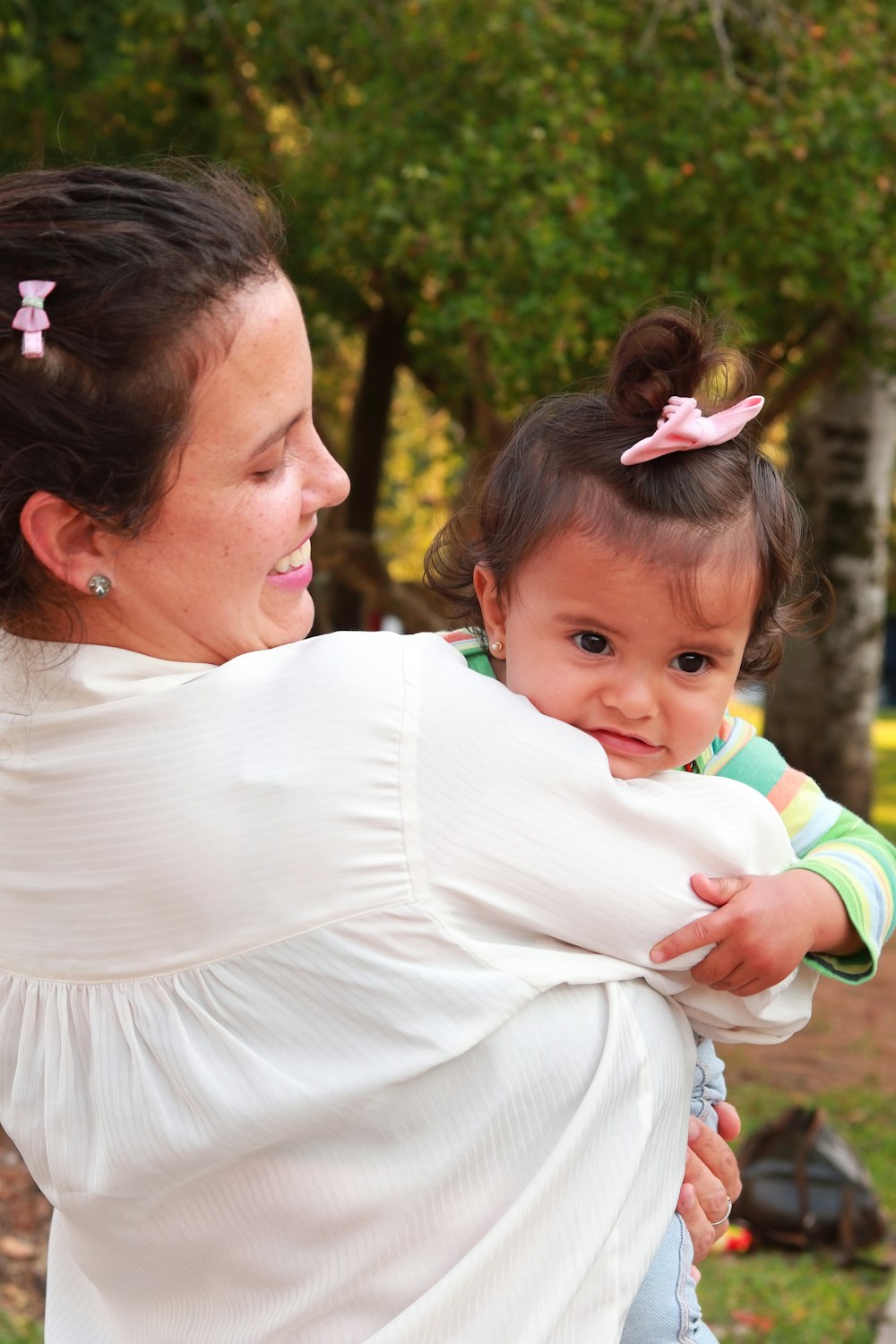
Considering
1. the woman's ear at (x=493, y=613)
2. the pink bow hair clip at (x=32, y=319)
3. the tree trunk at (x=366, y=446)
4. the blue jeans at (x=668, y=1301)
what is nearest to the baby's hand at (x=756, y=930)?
the blue jeans at (x=668, y=1301)

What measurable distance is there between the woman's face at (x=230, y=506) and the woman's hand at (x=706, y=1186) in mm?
Result: 810

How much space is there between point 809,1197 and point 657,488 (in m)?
4.00

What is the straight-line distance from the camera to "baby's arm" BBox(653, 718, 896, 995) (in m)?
1.69

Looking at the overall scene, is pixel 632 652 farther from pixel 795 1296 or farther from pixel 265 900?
pixel 795 1296

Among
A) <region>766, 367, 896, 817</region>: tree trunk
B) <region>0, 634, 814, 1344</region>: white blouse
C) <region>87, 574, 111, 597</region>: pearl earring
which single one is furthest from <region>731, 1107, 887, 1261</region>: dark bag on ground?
<region>766, 367, 896, 817</region>: tree trunk

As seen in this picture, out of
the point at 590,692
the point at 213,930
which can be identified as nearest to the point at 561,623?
the point at 590,692

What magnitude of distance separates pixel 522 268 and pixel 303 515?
4.01 m

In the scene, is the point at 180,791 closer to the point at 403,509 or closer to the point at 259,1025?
the point at 259,1025

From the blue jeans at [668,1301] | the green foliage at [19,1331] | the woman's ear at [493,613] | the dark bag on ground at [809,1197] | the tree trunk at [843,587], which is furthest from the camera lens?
the tree trunk at [843,587]

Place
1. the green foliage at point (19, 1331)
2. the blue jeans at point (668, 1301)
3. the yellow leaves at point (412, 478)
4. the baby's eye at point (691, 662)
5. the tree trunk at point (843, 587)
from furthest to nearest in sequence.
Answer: the yellow leaves at point (412, 478), the tree trunk at point (843, 587), the green foliage at point (19, 1331), the baby's eye at point (691, 662), the blue jeans at point (668, 1301)

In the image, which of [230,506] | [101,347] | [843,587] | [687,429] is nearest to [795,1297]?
[687,429]

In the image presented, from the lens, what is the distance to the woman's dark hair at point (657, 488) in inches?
75.5

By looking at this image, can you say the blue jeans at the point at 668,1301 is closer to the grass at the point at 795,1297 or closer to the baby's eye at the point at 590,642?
the baby's eye at the point at 590,642

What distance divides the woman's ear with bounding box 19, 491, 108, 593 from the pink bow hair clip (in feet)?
0.49
